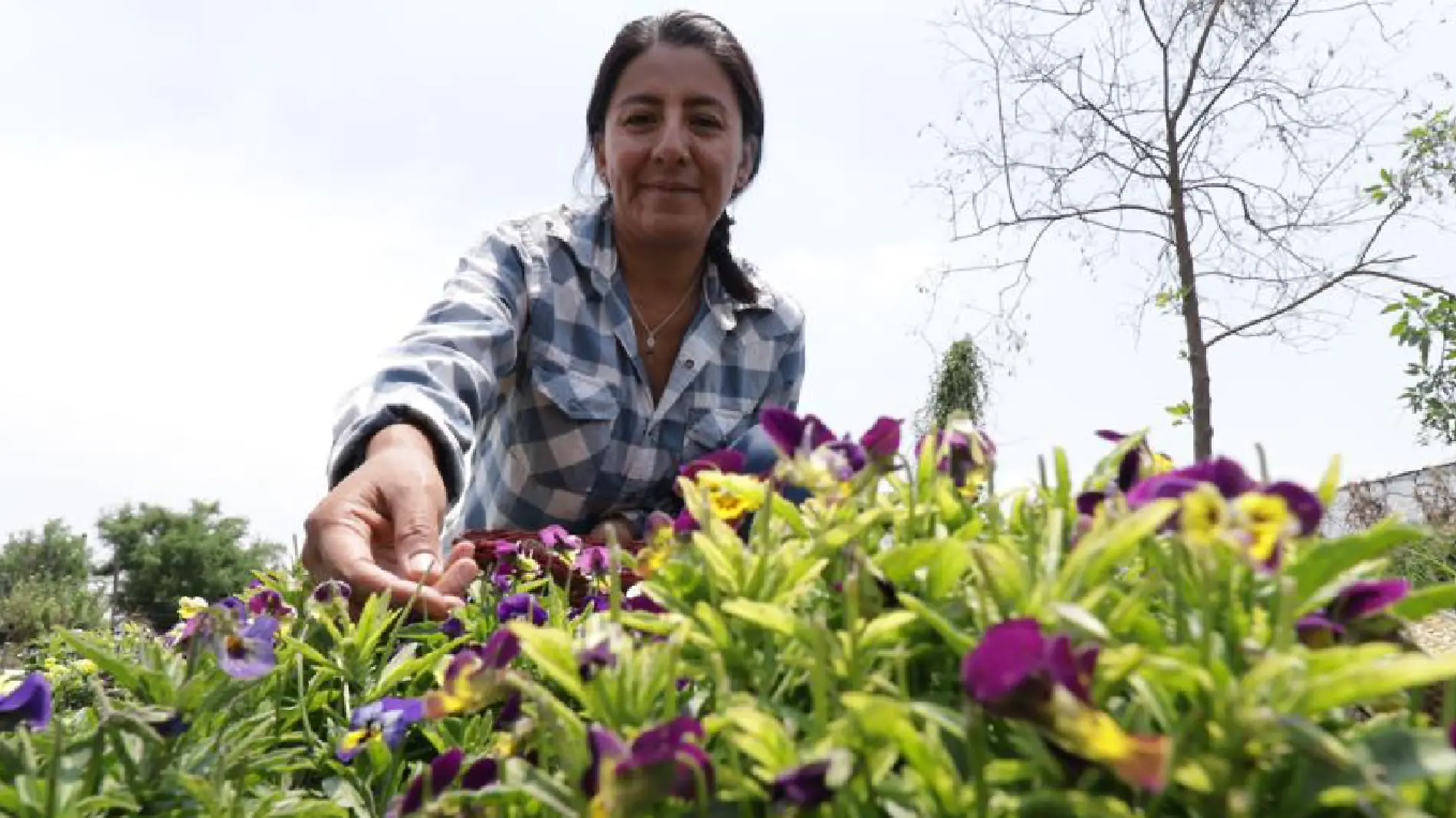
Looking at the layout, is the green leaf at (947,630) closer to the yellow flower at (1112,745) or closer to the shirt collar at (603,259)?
the yellow flower at (1112,745)

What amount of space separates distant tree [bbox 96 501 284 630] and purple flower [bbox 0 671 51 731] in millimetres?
38531

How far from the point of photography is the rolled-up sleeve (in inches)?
79.0

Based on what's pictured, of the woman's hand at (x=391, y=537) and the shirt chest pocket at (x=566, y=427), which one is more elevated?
the shirt chest pocket at (x=566, y=427)

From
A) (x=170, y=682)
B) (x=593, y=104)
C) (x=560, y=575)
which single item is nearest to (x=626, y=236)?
(x=593, y=104)

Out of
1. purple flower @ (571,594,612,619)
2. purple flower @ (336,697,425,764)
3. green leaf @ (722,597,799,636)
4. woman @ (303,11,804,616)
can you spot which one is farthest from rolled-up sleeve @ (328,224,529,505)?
green leaf @ (722,597,799,636)

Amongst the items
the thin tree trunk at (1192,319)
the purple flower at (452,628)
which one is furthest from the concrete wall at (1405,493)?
the purple flower at (452,628)

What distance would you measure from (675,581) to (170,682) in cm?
53

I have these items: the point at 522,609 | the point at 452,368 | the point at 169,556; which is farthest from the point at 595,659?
the point at 169,556

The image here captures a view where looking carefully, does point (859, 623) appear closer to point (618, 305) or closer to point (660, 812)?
point (660, 812)

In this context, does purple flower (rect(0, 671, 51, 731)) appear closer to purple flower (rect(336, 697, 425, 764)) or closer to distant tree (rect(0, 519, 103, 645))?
purple flower (rect(336, 697, 425, 764))

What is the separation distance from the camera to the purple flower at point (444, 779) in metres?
0.82

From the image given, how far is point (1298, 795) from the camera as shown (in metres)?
0.58

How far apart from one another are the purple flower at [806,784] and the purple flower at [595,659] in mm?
178

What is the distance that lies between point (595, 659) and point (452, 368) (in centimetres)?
166
